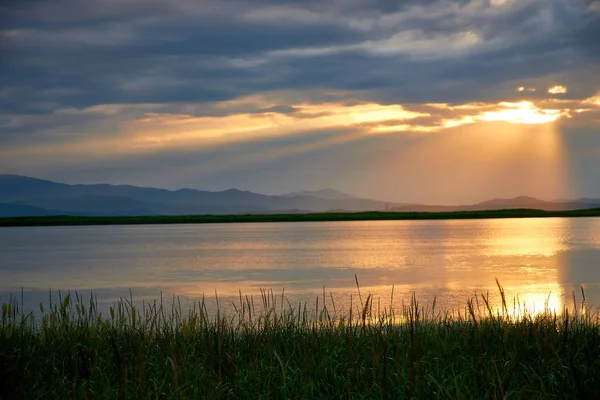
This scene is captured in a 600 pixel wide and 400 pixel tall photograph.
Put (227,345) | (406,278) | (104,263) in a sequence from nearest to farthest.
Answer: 1. (227,345)
2. (406,278)
3. (104,263)

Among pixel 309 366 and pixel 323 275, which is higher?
pixel 309 366

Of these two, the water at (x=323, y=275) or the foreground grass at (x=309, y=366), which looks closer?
the foreground grass at (x=309, y=366)

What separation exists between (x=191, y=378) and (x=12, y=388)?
1903mm

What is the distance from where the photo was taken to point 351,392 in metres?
7.33

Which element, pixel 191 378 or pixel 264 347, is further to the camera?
pixel 264 347

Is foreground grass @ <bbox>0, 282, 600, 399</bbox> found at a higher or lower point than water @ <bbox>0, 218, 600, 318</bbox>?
higher

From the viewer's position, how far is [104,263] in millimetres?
43000

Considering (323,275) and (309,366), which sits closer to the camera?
(309,366)

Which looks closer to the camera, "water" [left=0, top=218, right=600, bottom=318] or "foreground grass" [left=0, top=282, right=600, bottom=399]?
"foreground grass" [left=0, top=282, right=600, bottom=399]

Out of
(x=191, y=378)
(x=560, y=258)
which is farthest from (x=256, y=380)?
(x=560, y=258)

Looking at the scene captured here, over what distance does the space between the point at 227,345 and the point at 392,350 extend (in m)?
2.49

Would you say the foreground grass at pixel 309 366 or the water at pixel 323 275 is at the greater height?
the foreground grass at pixel 309 366

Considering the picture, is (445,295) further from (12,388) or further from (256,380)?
(12,388)

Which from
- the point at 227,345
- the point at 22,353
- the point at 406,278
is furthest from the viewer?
the point at 406,278
